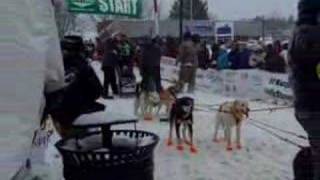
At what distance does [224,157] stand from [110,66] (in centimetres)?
728

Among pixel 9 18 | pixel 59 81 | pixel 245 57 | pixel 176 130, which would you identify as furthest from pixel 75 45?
pixel 245 57

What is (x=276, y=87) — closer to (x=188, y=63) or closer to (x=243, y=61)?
(x=188, y=63)

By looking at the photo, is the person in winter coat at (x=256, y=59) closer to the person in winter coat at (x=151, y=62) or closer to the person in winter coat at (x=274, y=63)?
the person in winter coat at (x=274, y=63)

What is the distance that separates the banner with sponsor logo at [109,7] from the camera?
1148cm

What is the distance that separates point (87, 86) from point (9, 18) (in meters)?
3.17

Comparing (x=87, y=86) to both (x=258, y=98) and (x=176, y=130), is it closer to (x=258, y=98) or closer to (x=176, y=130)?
(x=176, y=130)

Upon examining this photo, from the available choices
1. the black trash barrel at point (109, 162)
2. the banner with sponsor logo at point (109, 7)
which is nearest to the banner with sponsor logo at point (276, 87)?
the banner with sponsor logo at point (109, 7)

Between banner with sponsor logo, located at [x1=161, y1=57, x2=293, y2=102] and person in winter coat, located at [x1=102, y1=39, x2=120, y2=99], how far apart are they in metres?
2.96

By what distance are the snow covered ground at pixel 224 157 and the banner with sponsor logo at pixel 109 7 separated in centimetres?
221

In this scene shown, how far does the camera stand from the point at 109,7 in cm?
1206

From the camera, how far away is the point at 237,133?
9.04 metres

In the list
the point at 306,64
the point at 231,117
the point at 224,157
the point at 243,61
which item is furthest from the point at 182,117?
the point at 243,61

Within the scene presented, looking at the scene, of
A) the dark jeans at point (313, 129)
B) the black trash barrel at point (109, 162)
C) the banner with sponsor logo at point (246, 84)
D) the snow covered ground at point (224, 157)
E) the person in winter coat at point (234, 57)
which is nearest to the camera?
the dark jeans at point (313, 129)

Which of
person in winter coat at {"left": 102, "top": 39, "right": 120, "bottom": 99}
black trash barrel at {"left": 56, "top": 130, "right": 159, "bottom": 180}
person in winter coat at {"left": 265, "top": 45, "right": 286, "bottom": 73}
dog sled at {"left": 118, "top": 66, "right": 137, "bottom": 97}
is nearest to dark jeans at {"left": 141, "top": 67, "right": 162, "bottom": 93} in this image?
dog sled at {"left": 118, "top": 66, "right": 137, "bottom": 97}
